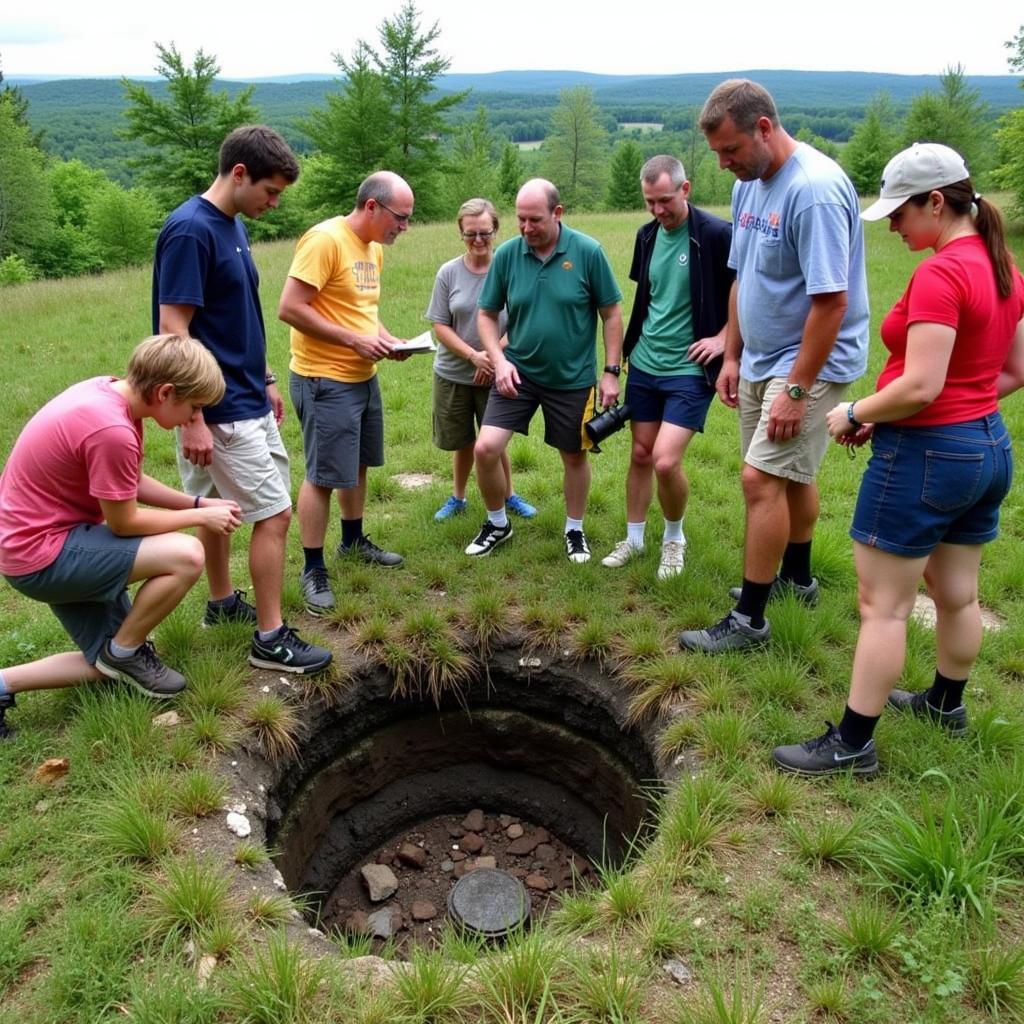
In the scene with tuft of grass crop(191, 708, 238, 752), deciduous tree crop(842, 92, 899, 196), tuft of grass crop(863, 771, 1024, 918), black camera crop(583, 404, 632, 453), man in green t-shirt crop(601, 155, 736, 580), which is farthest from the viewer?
deciduous tree crop(842, 92, 899, 196)

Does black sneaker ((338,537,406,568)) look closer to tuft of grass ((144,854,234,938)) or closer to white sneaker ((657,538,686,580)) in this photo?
white sneaker ((657,538,686,580))

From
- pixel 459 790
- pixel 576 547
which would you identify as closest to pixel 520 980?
pixel 459 790

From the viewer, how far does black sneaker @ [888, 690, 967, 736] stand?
3623 millimetres

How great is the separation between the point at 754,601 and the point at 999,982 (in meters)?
1.97

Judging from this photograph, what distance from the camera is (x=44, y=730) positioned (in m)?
3.72

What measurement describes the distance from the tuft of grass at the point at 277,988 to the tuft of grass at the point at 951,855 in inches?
76.4

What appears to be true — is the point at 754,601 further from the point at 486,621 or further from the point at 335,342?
the point at 335,342

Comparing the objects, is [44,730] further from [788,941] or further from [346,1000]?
[788,941]

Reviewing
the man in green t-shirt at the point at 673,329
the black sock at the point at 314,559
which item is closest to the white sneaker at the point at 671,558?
the man in green t-shirt at the point at 673,329

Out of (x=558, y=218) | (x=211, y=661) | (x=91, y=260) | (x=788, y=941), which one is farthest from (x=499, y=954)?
(x=91, y=260)

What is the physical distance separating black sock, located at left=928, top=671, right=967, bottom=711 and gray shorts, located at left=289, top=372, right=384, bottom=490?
316 cm

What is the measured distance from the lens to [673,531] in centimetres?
511

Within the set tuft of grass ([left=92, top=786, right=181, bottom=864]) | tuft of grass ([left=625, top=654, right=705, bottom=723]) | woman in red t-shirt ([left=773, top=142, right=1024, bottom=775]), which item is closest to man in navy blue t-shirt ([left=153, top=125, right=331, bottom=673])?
tuft of grass ([left=92, top=786, right=181, bottom=864])

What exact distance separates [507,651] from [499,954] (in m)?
2.11
